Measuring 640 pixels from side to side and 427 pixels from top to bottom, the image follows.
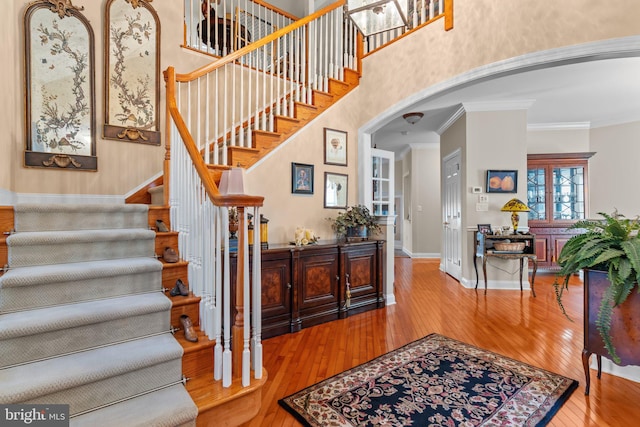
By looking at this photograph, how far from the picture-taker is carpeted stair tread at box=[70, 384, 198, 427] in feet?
4.84

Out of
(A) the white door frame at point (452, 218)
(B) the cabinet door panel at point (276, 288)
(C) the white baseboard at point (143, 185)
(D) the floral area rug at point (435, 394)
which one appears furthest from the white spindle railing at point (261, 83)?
(A) the white door frame at point (452, 218)

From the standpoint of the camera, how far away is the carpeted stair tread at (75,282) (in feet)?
5.77

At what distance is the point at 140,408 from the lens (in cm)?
157

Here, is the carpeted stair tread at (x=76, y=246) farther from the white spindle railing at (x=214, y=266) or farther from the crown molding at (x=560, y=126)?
the crown molding at (x=560, y=126)

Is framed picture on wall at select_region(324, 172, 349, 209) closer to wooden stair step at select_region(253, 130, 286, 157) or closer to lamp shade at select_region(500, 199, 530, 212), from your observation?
wooden stair step at select_region(253, 130, 286, 157)

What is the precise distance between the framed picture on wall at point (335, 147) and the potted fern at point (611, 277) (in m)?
2.58

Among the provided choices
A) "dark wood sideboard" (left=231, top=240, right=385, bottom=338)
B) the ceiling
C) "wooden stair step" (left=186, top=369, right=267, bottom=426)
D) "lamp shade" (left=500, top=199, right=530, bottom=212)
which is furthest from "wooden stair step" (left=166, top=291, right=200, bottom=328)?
"lamp shade" (left=500, top=199, right=530, bottom=212)

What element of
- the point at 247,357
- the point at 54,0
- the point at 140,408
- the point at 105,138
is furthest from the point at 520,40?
the point at 54,0

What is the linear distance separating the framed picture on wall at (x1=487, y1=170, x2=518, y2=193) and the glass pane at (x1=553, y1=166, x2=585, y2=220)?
173 centimetres

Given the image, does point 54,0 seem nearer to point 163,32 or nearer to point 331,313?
point 163,32

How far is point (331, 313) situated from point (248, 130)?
217 centimetres

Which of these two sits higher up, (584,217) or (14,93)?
(14,93)

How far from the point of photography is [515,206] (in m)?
4.66

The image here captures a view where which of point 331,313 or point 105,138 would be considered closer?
point 105,138
